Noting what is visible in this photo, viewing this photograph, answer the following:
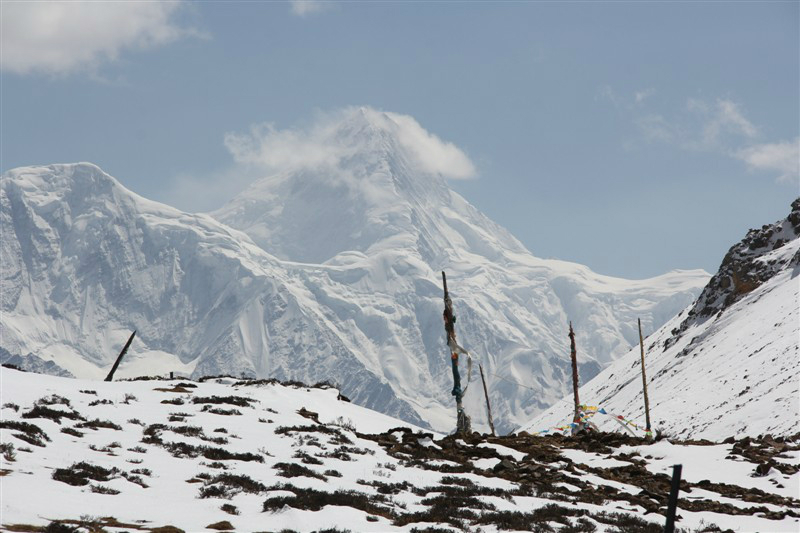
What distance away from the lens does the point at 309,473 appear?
25.0 meters

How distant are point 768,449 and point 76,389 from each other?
31.6 meters

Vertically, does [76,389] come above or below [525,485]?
above

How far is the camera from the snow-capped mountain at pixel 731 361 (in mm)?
69188

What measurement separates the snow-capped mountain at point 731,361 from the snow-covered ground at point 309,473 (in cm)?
2843

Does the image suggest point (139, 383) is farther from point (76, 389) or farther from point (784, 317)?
point (784, 317)

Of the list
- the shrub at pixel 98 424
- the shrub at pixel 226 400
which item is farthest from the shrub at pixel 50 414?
the shrub at pixel 226 400

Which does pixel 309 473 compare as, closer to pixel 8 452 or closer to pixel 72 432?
pixel 72 432

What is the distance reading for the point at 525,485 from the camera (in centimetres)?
2716

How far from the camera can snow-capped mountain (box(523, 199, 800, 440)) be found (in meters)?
69.2

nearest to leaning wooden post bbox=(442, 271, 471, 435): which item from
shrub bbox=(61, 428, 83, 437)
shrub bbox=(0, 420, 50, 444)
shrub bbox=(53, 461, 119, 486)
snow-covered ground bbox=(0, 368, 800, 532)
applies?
snow-covered ground bbox=(0, 368, 800, 532)

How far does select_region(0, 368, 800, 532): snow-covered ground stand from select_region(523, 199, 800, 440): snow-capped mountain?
→ 93.3ft

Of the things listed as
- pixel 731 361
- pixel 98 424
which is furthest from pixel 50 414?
pixel 731 361

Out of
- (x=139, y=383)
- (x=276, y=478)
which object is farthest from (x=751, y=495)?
(x=139, y=383)

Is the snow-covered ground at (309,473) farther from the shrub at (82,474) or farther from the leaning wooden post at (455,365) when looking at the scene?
the leaning wooden post at (455,365)
